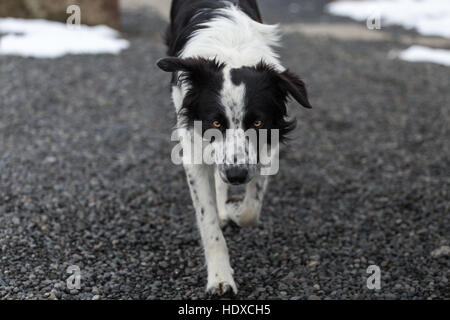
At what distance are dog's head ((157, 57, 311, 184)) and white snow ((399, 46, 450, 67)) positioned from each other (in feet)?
24.0

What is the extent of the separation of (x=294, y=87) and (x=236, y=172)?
65 cm

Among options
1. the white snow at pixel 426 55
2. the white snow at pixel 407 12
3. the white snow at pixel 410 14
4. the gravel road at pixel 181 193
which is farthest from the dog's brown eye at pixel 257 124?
the white snow at pixel 407 12

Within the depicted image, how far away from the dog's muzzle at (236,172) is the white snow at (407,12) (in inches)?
407

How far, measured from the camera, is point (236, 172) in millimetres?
3584

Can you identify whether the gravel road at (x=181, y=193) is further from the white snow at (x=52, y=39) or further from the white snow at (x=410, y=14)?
the white snow at (x=410, y=14)

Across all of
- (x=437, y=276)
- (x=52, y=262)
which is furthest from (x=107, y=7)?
(x=437, y=276)

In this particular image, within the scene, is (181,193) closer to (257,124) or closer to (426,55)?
(257,124)

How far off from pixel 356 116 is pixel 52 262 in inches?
189

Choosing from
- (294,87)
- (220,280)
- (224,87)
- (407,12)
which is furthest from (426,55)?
(220,280)

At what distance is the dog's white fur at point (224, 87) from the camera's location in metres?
3.98

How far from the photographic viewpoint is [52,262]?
420 cm

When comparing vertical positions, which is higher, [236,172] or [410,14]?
[410,14]

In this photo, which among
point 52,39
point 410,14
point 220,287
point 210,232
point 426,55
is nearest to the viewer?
point 220,287

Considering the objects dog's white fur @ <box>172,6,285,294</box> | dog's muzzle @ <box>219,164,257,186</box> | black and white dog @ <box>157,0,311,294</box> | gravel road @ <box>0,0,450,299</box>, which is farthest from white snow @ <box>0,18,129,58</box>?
dog's muzzle @ <box>219,164,257,186</box>
